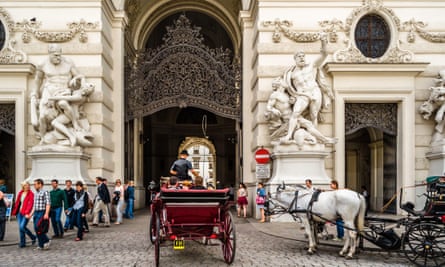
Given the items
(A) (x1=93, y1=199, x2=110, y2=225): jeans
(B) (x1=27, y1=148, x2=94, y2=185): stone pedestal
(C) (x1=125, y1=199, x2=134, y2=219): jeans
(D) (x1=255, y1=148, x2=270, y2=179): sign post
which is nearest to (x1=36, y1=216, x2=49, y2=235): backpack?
(A) (x1=93, y1=199, x2=110, y2=225): jeans

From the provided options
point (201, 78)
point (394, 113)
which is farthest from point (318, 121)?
point (201, 78)

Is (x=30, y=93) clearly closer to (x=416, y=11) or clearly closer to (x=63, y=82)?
(x=63, y=82)

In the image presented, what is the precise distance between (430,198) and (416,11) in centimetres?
1067

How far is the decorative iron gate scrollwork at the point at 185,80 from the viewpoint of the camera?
66.6 ft

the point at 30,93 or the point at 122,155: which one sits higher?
the point at 30,93

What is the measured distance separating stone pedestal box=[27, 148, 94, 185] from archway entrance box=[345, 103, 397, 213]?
9090 mm

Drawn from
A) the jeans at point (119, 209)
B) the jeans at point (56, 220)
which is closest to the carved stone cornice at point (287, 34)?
the jeans at point (119, 209)

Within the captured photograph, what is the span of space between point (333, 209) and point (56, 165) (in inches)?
378

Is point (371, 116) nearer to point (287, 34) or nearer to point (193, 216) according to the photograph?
point (287, 34)

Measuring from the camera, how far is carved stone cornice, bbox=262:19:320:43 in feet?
59.4

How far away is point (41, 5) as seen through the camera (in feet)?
60.4

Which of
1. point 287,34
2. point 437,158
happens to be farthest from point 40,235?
point 437,158

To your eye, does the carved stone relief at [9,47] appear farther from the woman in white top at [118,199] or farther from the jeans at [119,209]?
the jeans at [119,209]

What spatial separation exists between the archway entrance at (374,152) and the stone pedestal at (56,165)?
9.09 metres
